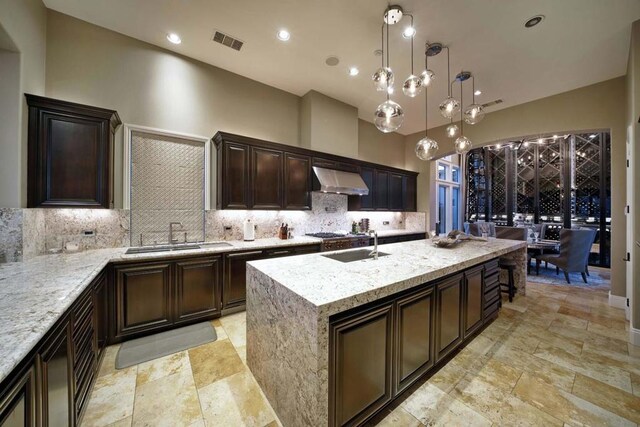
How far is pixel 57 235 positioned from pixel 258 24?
3338 mm

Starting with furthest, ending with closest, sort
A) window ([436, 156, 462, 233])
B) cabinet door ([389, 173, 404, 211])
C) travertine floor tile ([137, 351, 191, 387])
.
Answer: window ([436, 156, 462, 233]) → cabinet door ([389, 173, 404, 211]) → travertine floor tile ([137, 351, 191, 387])

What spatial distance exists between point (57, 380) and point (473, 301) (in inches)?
129

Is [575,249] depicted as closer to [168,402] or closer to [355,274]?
[355,274]

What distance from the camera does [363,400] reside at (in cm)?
144

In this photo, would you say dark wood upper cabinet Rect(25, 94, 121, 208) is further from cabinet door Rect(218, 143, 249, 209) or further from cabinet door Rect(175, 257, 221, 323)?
cabinet door Rect(218, 143, 249, 209)

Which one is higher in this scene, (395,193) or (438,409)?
(395,193)

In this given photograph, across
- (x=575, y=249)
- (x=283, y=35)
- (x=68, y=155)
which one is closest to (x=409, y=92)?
(x=283, y=35)

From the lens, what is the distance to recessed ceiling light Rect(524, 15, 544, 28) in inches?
101

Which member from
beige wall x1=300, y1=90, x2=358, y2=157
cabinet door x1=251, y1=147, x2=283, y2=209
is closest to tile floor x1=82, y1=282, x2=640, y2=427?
cabinet door x1=251, y1=147, x2=283, y2=209

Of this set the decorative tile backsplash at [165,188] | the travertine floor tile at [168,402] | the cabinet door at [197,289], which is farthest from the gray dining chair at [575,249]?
the decorative tile backsplash at [165,188]

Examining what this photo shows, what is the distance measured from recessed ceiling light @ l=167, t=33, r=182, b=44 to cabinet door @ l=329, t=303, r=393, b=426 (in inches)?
153

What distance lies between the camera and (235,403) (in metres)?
1.76

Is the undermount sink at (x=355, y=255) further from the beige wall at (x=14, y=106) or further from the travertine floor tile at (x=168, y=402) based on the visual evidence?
the beige wall at (x=14, y=106)

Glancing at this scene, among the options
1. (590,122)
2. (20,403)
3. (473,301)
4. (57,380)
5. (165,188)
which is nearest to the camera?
(20,403)
